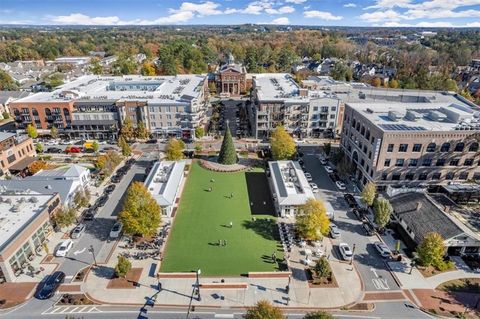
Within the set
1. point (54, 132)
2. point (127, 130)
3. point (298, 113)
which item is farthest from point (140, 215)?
point (298, 113)

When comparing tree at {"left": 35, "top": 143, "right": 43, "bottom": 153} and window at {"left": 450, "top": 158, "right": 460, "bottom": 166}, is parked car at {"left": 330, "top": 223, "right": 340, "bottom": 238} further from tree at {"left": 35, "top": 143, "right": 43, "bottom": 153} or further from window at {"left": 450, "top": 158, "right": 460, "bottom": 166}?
tree at {"left": 35, "top": 143, "right": 43, "bottom": 153}

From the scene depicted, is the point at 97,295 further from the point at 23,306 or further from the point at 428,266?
the point at 428,266

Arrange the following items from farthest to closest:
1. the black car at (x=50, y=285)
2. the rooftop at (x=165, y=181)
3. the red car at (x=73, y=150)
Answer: the red car at (x=73, y=150)
the rooftop at (x=165, y=181)
the black car at (x=50, y=285)

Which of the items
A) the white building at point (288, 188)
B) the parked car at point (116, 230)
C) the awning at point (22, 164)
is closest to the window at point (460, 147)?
the white building at point (288, 188)

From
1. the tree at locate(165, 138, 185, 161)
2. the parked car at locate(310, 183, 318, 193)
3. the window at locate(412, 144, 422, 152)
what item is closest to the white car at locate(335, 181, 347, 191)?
the parked car at locate(310, 183, 318, 193)

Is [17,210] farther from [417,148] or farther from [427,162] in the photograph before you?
[427,162]

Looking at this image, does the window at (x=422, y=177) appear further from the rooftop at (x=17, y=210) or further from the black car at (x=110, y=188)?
the rooftop at (x=17, y=210)
